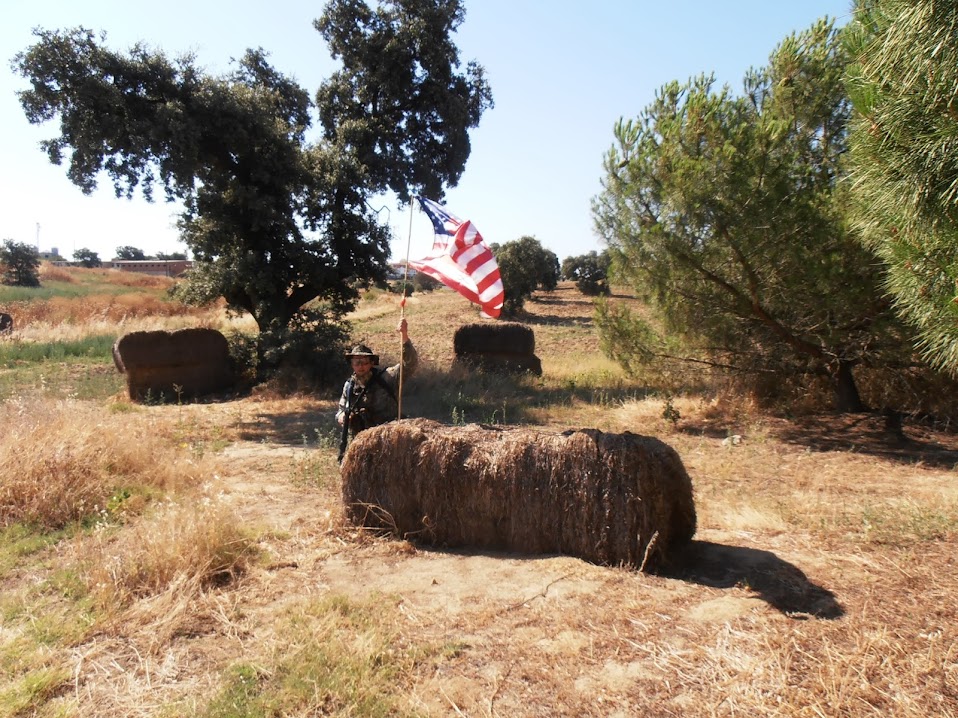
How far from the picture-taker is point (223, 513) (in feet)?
16.9

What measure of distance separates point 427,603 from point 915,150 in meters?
3.75

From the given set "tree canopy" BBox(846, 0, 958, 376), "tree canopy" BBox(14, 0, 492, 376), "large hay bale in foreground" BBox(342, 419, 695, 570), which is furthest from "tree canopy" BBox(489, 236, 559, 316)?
"tree canopy" BBox(846, 0, 958, 376)

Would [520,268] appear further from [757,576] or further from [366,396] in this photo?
[757,576]

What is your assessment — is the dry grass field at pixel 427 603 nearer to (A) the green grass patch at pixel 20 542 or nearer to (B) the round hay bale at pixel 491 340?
(A) the green grass patch at pixel 20 542

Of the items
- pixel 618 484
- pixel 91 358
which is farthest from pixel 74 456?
pixel 91 358

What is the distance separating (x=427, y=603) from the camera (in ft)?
14.0

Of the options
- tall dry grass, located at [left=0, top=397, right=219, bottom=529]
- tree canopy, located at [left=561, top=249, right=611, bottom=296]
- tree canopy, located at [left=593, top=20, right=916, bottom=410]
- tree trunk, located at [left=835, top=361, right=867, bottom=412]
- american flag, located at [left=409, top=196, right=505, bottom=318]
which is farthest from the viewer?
tree canopy, located at [left=561, top=249, right=611, bottom=296]

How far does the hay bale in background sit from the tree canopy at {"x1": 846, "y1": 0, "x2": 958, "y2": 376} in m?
12.2

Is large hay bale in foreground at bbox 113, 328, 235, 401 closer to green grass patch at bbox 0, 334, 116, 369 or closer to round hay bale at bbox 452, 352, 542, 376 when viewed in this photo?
round hay bale at bbox 452, 352, 542, 376

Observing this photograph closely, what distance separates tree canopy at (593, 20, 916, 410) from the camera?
890 cm

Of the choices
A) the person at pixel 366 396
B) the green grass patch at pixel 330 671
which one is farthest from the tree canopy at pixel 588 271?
the green grass patch at pixel 330 671

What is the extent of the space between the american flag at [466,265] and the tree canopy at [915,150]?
2.70 m

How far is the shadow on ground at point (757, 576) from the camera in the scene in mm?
4023

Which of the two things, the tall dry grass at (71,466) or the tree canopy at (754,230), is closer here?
the tall dry grass at (71,466)
